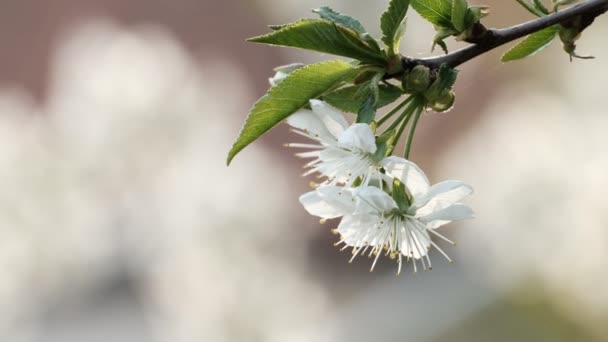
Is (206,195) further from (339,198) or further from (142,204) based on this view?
(339,198)

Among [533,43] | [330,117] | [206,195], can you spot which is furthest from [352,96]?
[206,195]

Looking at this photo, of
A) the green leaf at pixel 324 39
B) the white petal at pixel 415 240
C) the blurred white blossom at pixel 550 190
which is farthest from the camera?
the blurred white blossom at pixel 550 190

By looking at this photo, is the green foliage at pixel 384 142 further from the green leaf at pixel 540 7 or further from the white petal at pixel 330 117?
the green leaf at pixel 540 7

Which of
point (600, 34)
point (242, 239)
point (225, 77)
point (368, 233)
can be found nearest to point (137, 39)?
point (225, 77)

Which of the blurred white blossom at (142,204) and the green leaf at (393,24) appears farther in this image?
the blurred white blossom at (142,204)

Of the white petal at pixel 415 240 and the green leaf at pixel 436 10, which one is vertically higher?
the green leaf at pixel 436 10

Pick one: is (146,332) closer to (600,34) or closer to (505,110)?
(505,110)

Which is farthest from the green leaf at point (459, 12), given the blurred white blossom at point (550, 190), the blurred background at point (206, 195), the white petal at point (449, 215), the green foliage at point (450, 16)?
the blurred white blossom at point (550, 190)

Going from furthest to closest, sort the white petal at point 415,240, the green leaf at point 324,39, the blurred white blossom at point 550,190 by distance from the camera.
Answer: the blurred white blossom at point 550,190, the white petal at point 415,240, the green leaf at point 324,39
